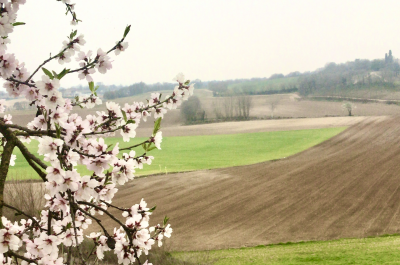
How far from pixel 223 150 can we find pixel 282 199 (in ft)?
35.3

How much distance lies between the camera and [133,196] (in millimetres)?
14719

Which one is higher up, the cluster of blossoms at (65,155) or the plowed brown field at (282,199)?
the cluster of blossoms at (65,155)

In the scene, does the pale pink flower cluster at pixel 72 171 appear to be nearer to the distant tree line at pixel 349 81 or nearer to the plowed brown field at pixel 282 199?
the plowed brown field at pixel 282 199

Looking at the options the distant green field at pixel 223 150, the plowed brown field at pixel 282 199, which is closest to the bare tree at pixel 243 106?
the distant green field at pixel 223 150

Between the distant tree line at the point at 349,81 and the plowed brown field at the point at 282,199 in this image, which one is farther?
the distant tree line at the point at 349,81

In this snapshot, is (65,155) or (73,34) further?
(73,34)

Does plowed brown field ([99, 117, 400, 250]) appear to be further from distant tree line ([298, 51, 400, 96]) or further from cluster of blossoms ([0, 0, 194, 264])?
distant tree line ([298, 51, 400, 96])

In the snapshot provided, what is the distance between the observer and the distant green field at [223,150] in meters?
19.9

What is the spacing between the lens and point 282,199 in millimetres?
13648

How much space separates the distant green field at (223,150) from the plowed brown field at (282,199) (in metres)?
1.75

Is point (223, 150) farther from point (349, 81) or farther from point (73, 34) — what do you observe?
point (349, 81)

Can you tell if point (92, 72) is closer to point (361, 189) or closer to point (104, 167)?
point (104, 167)

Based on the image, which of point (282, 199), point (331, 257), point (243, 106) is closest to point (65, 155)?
point (331, 257)

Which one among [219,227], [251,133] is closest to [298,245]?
[219,227]
